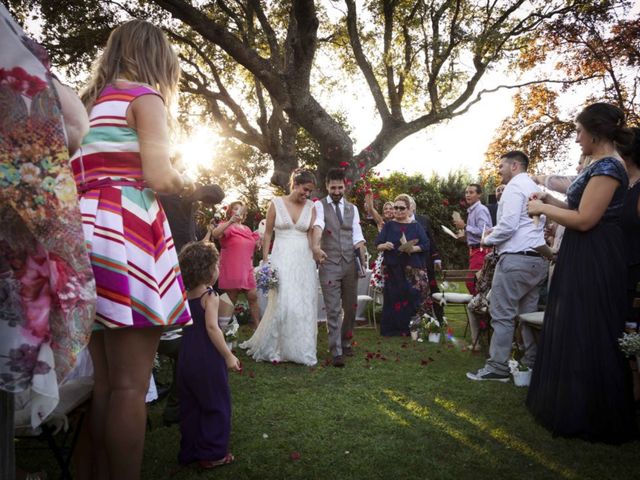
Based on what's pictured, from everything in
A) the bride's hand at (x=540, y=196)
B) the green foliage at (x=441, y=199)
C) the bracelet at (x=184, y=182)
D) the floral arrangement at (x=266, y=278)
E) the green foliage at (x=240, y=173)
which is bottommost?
the floral arrangement at (x=266, y=278)

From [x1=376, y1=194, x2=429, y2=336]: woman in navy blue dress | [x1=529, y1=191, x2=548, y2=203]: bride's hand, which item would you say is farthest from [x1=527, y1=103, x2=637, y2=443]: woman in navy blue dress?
[x1=376, y1=194, x2=429, y2=336]: woman in navy blue dress

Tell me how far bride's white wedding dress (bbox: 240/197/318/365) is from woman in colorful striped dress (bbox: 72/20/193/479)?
4.11 m

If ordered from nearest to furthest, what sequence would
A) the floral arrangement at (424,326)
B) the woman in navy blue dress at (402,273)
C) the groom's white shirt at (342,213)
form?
the groom's white shirt at (342,213) → the floral arrangement at (424,326) → the woman in navy blue dress at (402,273)

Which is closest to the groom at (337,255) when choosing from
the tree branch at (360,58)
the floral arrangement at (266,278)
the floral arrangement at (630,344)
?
the floral arrangement at (266,278)

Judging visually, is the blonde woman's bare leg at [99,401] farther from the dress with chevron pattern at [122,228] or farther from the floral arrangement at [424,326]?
the floral arrangement at [424,326]

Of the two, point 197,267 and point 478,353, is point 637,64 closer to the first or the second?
point 478,353

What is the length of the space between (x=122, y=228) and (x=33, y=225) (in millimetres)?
846

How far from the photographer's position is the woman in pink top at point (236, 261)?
8.02 m

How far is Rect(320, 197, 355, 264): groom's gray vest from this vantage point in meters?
6.46

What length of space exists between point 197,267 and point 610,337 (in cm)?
303

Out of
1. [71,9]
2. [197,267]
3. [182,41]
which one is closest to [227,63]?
[182,41]

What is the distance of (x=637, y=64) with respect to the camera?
1443 centimetres

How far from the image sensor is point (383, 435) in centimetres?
375

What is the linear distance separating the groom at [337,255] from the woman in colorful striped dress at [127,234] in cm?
416
